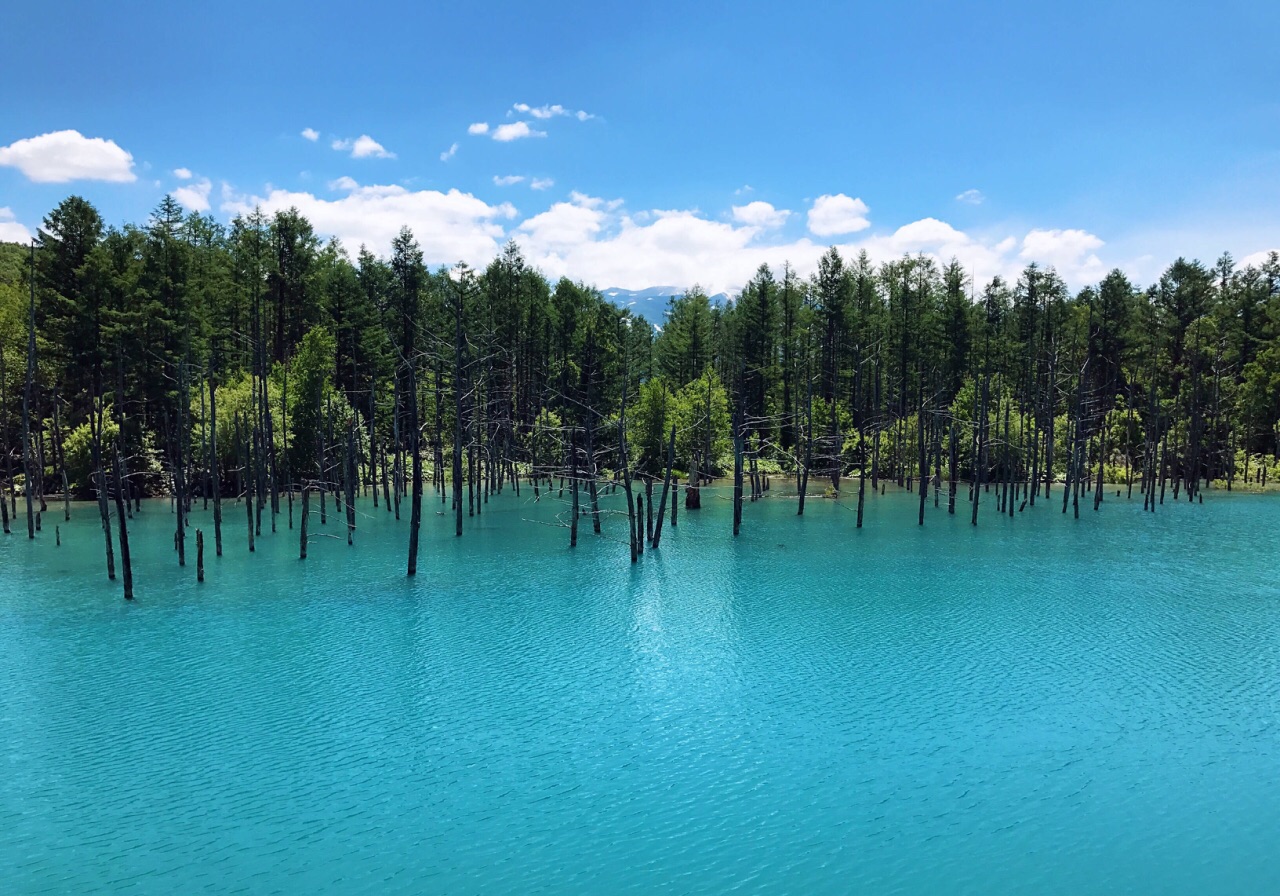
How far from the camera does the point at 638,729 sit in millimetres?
18578

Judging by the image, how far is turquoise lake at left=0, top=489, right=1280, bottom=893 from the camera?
1327 centimetres

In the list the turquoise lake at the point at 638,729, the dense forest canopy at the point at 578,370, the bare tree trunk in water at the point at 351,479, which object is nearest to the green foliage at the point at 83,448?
the dense forest canopy at the point at 578,370

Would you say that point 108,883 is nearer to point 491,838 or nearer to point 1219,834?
point 491,838

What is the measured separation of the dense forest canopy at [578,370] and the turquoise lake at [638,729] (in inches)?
588

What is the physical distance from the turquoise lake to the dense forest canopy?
14927mm

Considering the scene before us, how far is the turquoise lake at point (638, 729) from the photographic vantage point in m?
13.3

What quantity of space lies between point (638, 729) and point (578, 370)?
5788cm

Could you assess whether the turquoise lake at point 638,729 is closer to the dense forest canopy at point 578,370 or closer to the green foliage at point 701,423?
the dense forest canopy at point 578,370

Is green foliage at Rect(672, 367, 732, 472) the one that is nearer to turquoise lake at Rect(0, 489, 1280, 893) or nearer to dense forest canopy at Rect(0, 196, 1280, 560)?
dense forest canopy at Rect(0, 196, 1280, 560)

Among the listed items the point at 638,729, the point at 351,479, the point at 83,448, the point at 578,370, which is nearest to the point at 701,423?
the point at 578,370

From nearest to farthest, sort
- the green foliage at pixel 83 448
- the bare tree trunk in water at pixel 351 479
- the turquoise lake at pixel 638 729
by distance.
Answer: the turquoise lake at pixel 638 729, the bare tree trunk in water at pixel 351 479, the green foliage at pixel 83 448

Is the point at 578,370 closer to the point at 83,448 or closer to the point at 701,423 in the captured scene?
the point at 701,423

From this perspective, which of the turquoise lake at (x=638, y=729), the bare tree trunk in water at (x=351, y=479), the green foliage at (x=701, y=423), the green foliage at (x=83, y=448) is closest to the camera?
the turquoise lake at (x=638, y=729)

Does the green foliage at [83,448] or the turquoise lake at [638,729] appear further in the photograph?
the green foliage at [83,448]
